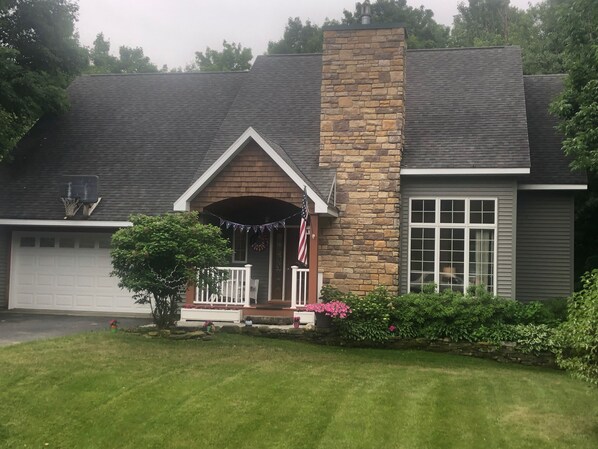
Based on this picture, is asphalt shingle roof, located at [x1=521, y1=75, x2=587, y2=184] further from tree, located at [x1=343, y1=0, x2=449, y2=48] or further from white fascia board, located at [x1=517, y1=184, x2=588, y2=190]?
tree, located at [x1=343, y1=0, x2=449, y2=48]

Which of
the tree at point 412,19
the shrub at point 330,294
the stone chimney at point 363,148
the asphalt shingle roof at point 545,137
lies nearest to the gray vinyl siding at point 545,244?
the asphalt shingle roof at point 545,137

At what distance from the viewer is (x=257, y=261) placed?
1661 cm

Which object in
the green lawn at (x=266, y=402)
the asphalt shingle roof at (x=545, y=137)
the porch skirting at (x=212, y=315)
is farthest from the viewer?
the asphalt shingle roof at (x=545, y=137)

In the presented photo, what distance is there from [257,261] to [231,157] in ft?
11.3

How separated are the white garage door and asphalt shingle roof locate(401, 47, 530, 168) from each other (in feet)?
27.2

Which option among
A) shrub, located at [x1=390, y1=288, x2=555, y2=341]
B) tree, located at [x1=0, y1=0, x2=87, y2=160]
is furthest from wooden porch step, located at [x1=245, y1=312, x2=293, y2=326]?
tree, located at [x1=0, y1=0, x2=87, y2=160]

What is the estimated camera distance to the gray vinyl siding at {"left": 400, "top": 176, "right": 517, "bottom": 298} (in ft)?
46.8

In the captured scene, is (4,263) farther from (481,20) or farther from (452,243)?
(481,20)

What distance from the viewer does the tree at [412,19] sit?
4284 cm

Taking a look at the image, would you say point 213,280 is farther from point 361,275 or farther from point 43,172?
point 43,172

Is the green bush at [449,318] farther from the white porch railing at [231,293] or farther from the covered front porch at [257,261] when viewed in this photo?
the white porch railing at [231,293]

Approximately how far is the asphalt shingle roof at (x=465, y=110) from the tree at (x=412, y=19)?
23.1 m

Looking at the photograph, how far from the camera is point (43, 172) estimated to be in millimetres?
18391

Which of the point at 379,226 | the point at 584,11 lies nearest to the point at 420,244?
the point at 379,226
